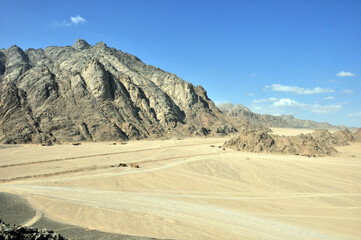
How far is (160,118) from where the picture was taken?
64.0 meters

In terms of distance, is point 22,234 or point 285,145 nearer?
point 22,234

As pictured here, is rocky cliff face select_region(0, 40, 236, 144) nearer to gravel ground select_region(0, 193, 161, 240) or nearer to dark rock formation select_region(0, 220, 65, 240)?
gravel ground select_region(0, 193, 161, 240)

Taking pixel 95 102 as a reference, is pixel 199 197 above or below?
below

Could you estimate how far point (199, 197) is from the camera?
13586 mm

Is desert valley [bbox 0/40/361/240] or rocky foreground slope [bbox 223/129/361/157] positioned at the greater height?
rocky foreground slope [bbox 223/129/361/157]

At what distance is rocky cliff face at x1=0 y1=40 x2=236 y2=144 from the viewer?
148 ft

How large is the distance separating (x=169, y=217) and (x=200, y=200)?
3253 mm

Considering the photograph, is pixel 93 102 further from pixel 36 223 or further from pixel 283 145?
pixel 36 223

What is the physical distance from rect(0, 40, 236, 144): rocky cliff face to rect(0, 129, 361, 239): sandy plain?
75.7 ft

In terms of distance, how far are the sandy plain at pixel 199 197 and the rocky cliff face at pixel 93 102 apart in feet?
75.7

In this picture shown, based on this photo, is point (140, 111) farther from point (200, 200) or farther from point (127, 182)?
point (200, 200)

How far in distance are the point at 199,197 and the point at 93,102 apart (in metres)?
46.9

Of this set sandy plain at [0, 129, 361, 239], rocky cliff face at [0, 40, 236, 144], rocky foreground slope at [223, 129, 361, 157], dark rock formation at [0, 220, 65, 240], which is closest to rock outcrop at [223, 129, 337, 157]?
rocky foreground slope at [223, 129, 361, 157]

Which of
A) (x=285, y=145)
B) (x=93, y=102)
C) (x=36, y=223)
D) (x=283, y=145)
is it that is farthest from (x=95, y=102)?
(x=36, y=223)
